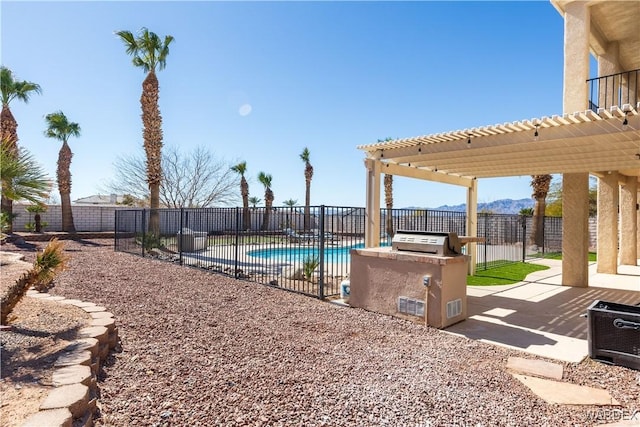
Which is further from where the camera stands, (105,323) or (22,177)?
(105,323)

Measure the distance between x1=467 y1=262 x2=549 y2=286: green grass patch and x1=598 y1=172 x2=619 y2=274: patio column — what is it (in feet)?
5.90

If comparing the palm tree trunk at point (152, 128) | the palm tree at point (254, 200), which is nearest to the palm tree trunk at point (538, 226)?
the palm tree trunk at point (152, 128)

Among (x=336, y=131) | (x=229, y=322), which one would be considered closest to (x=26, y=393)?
(x=229, y=322)

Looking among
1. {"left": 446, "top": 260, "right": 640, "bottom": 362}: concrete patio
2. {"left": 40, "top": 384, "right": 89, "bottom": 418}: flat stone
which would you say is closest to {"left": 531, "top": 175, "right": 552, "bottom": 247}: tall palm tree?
{"left": 446, "top": 260, "right": 640, "bottom": 362}: concrete patio

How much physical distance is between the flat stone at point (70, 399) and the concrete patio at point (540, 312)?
453 centimetres

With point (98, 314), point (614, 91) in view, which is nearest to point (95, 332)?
point (98, 314)

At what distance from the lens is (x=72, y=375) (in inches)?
110

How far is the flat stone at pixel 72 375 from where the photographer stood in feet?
8.86

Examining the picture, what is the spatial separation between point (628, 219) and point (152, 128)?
786 inches

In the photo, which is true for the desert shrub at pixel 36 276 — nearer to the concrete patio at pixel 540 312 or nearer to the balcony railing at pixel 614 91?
the concrete patio at pixel 540 312

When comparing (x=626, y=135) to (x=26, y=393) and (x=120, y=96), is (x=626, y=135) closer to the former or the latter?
(x=26, y=393)

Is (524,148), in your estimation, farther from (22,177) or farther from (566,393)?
(22,177)

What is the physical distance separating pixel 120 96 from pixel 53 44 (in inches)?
509

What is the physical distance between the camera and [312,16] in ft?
33.9
